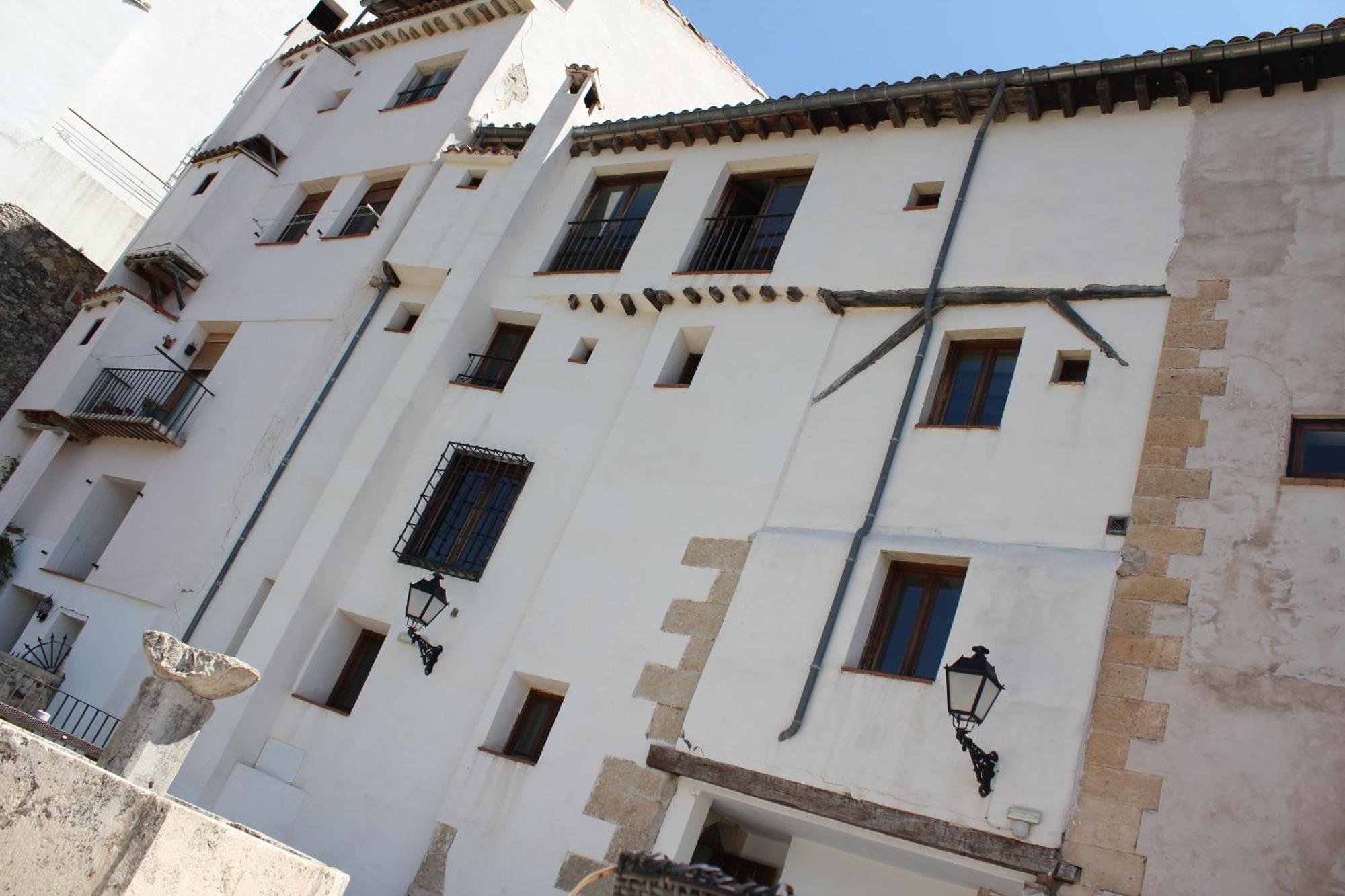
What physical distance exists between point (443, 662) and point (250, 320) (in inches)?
323

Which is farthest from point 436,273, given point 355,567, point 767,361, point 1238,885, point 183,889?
point 1238,885

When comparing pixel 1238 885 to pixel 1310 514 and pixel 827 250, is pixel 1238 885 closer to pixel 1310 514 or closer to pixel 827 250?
pixel 1310 514

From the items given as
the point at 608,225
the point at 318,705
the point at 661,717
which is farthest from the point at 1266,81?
the point at 318,705

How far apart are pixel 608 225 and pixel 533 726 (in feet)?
21.9

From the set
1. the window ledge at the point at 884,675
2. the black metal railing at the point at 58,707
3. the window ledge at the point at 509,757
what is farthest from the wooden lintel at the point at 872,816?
the black metal railing at the point at 58,707

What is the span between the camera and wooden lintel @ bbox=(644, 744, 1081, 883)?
7.11m

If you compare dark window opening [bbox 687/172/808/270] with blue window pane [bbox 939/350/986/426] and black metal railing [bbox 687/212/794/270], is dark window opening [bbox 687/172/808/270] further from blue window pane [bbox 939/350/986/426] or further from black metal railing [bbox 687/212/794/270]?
blue window pane [bbox 939/350/986/426]

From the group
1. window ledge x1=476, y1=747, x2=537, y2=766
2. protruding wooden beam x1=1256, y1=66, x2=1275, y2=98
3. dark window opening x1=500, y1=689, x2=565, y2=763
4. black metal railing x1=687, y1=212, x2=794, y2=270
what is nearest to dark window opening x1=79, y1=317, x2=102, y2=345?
black metal railing x1=687, y1=212, x2=794, y2=270

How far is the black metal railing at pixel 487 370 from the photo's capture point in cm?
1373

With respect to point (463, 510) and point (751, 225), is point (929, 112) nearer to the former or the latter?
point (751, 225)

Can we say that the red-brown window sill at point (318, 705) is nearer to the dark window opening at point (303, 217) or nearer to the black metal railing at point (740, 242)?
the black metal railing at point (740, 242)

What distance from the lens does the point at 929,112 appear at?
467 inches

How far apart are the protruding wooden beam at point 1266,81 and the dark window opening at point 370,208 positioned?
11.8 m

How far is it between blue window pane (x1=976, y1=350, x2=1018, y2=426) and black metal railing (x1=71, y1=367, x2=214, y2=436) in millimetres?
11542
